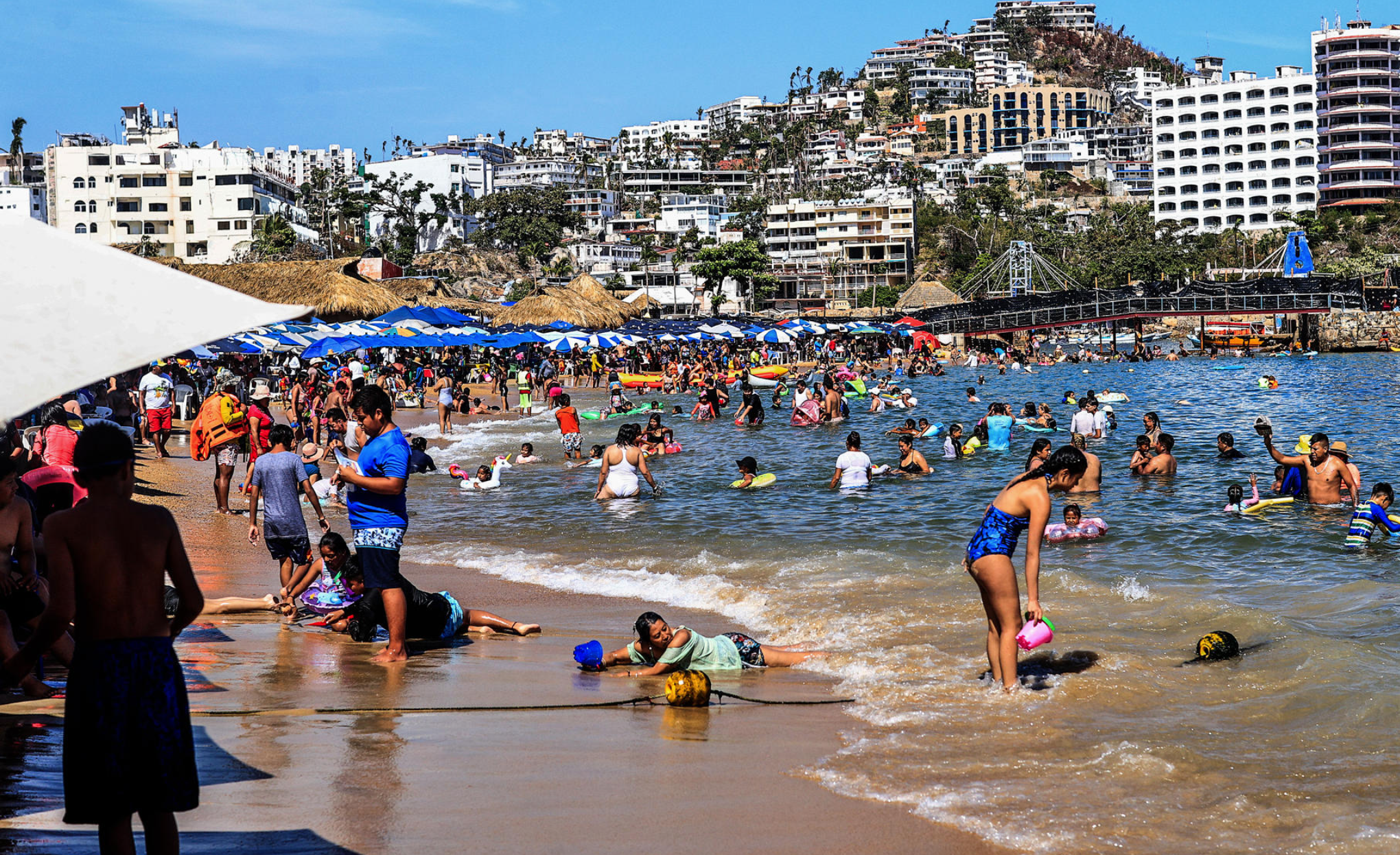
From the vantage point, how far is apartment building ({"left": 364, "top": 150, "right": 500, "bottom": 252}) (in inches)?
5315

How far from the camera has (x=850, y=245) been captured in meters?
120

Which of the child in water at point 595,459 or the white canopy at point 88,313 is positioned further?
the child in water at point 595,459

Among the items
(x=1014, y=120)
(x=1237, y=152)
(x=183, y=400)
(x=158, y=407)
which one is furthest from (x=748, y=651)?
(x=1014, y=120)

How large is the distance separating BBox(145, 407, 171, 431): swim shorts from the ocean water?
401 centimetres

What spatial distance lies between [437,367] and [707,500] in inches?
1180

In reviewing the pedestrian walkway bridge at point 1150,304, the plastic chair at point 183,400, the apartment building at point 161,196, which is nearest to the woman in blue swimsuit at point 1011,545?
the plastic chair at point 183,400

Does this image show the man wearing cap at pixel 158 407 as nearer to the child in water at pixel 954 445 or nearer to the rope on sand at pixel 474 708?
the child in water at pixel 954 445

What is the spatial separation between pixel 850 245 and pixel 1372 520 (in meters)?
111

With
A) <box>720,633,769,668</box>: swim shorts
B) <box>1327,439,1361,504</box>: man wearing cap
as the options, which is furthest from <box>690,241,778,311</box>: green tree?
<box>720,633,769,668</box>: swim shorts

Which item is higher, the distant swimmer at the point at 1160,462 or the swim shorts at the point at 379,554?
the swim shorts at the point at 379,554

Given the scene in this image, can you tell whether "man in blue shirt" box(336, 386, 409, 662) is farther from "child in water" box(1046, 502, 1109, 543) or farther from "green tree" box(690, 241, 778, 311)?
"green tree" box(690, 241, 778, 311)

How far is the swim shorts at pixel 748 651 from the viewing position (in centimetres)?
757

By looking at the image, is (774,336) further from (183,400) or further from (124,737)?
(124,737)

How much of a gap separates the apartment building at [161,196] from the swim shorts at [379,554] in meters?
87.3
